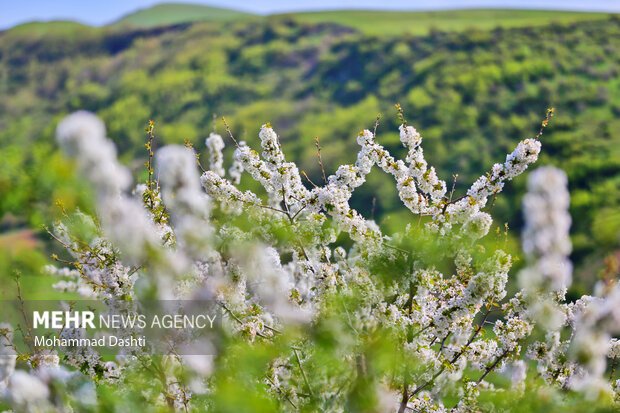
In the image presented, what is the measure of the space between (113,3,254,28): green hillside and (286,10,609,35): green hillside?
3435 centimetres

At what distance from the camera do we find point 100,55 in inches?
6230

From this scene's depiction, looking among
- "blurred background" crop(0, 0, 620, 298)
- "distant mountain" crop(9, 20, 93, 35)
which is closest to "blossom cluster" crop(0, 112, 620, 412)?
"blurred background" crop(0, 0, 620, 298)

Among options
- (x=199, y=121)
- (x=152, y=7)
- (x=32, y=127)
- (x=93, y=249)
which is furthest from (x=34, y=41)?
(x=93, y=249)

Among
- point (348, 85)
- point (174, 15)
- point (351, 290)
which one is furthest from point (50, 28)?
point (351, 290)

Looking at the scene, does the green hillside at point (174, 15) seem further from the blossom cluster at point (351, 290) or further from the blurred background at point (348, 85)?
the blossom cluster at point (351, 290)

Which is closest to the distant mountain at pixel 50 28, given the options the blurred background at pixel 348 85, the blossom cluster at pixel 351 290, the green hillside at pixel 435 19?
the blurred background at pixel 348 85

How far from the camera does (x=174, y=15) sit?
17300 centimetres

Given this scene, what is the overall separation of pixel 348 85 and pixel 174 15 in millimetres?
91380

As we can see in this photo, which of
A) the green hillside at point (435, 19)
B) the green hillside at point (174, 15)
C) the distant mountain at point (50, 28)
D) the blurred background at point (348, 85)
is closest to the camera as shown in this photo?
the blurred background at point (348, 85)

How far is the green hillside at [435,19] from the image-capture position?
10706cm

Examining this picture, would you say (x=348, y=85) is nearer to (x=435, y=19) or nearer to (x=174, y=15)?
(x=435, y=19)

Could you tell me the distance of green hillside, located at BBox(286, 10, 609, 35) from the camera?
107062mm

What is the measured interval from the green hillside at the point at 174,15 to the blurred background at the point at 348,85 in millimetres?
868

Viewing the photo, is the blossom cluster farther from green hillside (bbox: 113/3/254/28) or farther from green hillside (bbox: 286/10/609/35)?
green hillside (bbox: 113/3/254/28)
